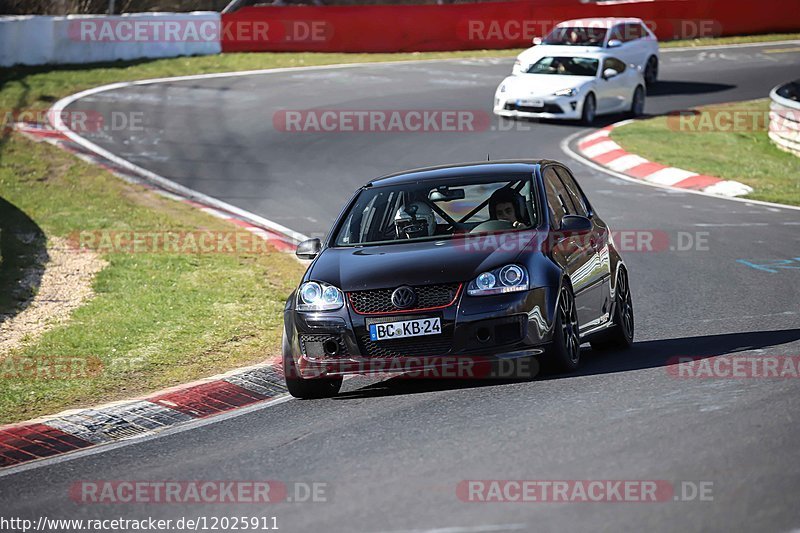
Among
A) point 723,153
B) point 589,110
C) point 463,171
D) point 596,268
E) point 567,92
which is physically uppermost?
point 463,171

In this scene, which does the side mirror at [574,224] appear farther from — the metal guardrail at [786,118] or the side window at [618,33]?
Answer: the side window at [618,33]

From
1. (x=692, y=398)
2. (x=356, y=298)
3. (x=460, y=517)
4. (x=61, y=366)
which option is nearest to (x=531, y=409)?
(x=692, y=398)

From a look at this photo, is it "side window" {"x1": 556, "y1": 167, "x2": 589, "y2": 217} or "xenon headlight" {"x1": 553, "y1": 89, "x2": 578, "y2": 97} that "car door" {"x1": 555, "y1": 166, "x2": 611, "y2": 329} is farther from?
"xenon headlight" {"x1": 553, "y1": 89, "x2": 578, "y2": 97}

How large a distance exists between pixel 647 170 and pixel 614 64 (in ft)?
17.7

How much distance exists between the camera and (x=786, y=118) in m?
22.4

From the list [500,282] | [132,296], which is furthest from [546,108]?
[500,282]

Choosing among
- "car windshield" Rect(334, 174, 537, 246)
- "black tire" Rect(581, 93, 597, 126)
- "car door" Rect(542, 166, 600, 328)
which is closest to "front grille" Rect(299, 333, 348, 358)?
"car windshield" Rect(334, 174, 537, 246)

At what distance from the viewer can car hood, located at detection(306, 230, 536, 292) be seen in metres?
8.45

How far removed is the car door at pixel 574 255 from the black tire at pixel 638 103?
16.5 m

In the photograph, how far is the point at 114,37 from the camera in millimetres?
30938

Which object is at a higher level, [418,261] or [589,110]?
[418,261]

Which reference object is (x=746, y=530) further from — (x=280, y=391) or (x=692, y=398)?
(x=280, y=391)

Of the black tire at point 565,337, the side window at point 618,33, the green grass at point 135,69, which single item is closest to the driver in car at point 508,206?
the black tire at point 565,337

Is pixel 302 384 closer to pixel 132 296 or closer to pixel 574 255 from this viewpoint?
pixel 574 255
